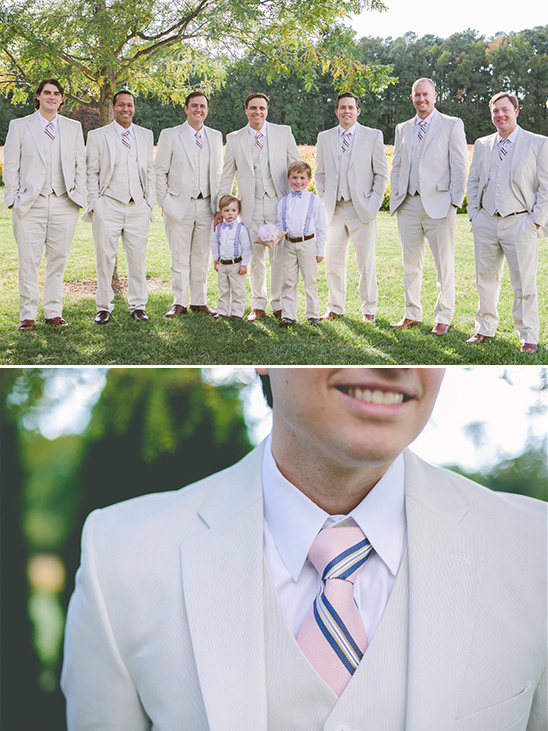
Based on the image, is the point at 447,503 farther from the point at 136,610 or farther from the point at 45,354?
the point at 45,354

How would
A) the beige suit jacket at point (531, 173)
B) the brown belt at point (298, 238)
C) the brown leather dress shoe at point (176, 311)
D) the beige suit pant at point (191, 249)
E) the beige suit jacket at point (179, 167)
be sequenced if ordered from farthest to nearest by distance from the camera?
the brown leather dress shoe at point (176, 311)
the beige suit pant at point (191, 249)
the beige suit jacket at point (179, 167)
the brown belt at point (298, 238)
the beige suit jacket at point (531, 173)

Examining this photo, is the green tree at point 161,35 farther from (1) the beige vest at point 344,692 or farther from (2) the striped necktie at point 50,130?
(1) the beige vest at point 344,692

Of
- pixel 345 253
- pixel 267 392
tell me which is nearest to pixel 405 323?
pixel 345 253

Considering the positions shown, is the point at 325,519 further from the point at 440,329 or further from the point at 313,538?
the point at 440,329

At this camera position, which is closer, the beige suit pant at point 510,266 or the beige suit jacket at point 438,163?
the beige suit pant at point 510,266

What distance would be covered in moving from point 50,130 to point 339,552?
6.35m

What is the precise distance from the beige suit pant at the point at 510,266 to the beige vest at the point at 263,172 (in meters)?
2.09

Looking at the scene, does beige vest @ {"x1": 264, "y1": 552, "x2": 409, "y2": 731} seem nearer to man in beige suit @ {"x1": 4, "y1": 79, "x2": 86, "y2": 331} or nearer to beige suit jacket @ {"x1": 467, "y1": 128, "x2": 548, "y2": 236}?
beige suit jacket @ {"x1": 467, "y1": 128, "x2": 548, "y2": 236}

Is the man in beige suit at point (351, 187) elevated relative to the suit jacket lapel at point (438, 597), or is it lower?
elevated

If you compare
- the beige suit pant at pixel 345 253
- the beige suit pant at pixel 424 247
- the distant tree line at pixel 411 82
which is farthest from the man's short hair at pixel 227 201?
the distant tree line at pixel 411 82

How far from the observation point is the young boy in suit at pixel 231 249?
287 inches

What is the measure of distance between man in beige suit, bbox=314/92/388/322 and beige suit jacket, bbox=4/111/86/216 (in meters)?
A: 2.53

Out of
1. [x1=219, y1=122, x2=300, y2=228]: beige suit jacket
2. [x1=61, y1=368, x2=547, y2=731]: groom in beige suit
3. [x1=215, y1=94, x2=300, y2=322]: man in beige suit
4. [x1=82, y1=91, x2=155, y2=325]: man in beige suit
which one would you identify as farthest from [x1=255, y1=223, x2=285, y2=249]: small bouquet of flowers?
[x1=61, y1=368, x2=547, y2=731]: groom in beige suit

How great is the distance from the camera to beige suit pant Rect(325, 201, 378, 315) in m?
7.45
